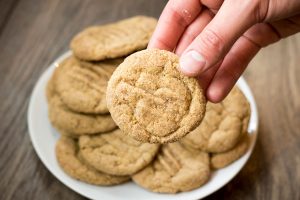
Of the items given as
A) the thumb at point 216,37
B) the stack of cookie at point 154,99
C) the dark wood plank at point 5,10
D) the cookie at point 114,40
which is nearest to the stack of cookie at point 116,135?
the cookie at point 114,40

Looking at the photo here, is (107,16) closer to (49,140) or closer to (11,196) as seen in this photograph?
(49,140)

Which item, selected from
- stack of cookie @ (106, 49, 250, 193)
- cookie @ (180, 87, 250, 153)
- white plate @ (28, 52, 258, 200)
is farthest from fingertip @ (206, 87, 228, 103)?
white plate @ (28, 52, 258, 200)

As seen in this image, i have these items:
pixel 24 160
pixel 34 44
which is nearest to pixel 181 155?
pixel 24 160

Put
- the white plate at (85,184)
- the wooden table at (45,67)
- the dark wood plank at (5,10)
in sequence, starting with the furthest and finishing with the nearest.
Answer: the dark wood plank at (5,10), the wooden table at (45,67), the white plate at (85,184)

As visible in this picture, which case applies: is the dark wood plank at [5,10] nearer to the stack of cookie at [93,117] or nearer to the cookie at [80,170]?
the stack of cookie at [93,117]

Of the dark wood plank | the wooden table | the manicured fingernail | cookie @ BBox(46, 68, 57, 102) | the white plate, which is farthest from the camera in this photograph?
the dark wood plank

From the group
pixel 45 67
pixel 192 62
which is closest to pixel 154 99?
pixel 192 62

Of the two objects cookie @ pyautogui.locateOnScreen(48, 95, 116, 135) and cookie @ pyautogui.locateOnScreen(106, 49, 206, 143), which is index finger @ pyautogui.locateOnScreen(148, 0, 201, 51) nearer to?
cookie @ pyautogui.locateOnScreen(106, 49, 206, 143)
